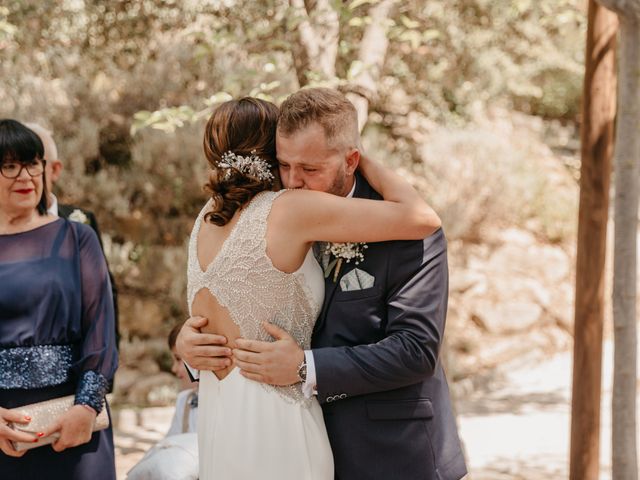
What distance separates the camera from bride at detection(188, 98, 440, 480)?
2.38 metres

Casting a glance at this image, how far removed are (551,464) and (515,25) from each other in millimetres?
5027

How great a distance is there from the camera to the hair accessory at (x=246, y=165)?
2434 mm

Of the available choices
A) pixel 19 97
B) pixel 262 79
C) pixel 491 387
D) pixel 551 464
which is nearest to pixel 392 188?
pixel 551 464

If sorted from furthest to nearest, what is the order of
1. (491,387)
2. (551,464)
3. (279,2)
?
(491,387)
(551,464)
(279,2)

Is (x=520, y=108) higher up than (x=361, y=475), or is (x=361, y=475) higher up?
(x=520, y=108)

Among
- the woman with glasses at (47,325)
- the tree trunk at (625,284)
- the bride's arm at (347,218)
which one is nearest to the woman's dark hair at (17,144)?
the woman with glasses at (47,325)

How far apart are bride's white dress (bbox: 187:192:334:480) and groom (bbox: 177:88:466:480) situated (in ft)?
0.16

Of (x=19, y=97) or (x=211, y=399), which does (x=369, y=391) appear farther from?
(x=19, y=97)

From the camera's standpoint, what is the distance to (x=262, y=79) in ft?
30.3

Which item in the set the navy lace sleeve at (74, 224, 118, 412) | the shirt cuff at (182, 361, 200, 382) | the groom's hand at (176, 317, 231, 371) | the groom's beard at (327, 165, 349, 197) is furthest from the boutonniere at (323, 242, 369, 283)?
the navy lace sleeve at (74, 224, 118, 412)

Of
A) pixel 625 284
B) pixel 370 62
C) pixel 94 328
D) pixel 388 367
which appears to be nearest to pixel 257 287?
pixel 388 367

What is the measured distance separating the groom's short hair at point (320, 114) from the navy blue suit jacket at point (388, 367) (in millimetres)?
325

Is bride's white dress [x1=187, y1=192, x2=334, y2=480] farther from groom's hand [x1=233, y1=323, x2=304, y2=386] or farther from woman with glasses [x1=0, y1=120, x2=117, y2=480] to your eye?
woman with glasses [x1=0, y1=120, x2=117, y2=480]

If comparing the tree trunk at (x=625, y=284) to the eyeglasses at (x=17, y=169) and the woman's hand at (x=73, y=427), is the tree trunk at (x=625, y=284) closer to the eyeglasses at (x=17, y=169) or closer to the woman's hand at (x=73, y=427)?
the woman's hand at (x=73, y=427)
